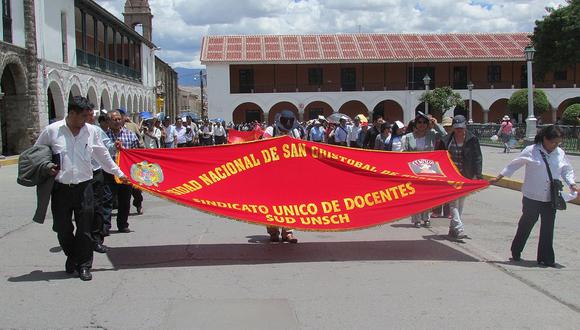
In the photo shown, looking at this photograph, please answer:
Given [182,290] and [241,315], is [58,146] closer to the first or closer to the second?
[182,290]

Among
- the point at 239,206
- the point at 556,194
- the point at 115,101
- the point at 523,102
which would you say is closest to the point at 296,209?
the point at 239,206

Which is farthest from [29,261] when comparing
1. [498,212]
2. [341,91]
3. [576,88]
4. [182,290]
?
[576,88]

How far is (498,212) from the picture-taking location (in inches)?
434

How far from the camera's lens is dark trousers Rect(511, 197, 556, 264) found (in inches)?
258

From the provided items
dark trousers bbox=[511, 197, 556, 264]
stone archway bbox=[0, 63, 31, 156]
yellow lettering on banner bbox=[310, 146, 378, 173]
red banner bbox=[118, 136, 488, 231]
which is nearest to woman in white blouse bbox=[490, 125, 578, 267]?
dark trousers bbox=[511, 197, 556, 264]

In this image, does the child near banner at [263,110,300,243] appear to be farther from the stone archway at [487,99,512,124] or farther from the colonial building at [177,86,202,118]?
the colonial building at [177,86,202,118]

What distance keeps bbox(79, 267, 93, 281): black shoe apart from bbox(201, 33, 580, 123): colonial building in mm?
48173

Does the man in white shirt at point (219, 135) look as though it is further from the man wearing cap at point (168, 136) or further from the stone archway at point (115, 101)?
the stone archway at point (115, 101)

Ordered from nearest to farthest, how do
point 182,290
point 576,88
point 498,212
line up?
point 182,290 → point 498,212 → point 576,88

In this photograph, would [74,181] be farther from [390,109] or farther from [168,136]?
[390,109]

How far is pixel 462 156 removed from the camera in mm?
8156

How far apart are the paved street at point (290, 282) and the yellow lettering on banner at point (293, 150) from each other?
115 cm

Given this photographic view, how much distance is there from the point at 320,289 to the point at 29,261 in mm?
3344

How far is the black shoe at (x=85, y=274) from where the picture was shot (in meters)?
5.91
